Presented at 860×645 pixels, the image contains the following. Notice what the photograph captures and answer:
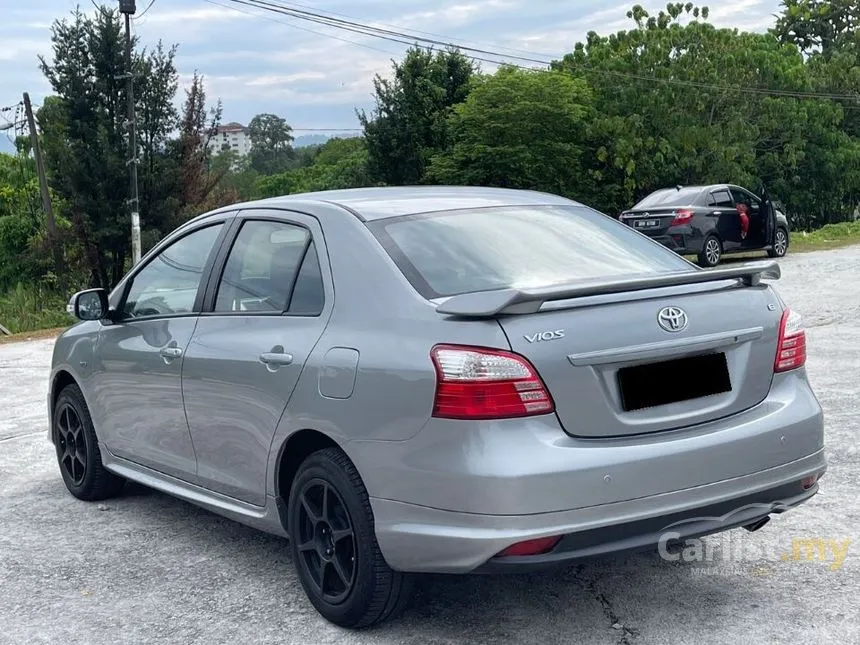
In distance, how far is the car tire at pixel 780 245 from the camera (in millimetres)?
23234

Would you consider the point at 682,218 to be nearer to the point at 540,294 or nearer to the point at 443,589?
the point at 443,589

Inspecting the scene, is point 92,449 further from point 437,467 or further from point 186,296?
point 437,467

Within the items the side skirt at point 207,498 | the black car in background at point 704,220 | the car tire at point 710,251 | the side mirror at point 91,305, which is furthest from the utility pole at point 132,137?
the side skirt at point 207,498

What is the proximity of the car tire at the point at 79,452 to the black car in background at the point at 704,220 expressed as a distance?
50.4 ft

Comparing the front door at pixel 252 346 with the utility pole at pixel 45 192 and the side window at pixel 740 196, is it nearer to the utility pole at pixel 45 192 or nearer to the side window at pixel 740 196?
the side window at pixel 740 196

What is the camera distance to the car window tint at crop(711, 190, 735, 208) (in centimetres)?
2148

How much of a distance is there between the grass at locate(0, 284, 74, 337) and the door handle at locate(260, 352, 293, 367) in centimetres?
1794

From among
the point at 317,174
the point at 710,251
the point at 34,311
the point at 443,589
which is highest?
the point at 443,589

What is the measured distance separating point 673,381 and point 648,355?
6.2 inches

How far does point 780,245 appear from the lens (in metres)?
23.4

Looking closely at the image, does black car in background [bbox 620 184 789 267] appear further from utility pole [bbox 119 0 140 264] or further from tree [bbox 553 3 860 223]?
tree [bbox 553 3 860 223]

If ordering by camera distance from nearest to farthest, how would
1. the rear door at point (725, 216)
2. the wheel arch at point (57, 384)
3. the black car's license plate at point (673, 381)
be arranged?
the black car's license plate at point (673, 381) → the wheel arch at point (57, 384) → the rear door at point (725, 216)

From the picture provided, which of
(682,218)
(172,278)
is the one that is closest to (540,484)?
(172,278)
